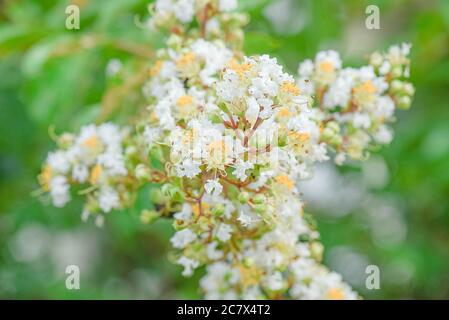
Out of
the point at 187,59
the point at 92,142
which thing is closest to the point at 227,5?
the point at 187,59

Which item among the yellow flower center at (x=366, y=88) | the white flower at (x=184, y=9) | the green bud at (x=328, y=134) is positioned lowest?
the green bud at (x=328, y=134)

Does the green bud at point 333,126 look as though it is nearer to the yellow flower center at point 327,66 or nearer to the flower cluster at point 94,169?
the yellow flower center at point 327,66

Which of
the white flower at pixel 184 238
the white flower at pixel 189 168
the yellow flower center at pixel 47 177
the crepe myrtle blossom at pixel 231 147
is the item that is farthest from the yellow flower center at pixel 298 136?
the yellow flower center at pixel 47 177

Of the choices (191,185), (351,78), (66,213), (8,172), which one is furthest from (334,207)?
(191,185)

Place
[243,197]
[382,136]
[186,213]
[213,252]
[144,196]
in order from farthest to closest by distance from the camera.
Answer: [144,196] → [382,136] → [213,252] → [186,213] → [243,197]

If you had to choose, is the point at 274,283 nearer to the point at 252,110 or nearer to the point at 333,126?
the point at 333,126
